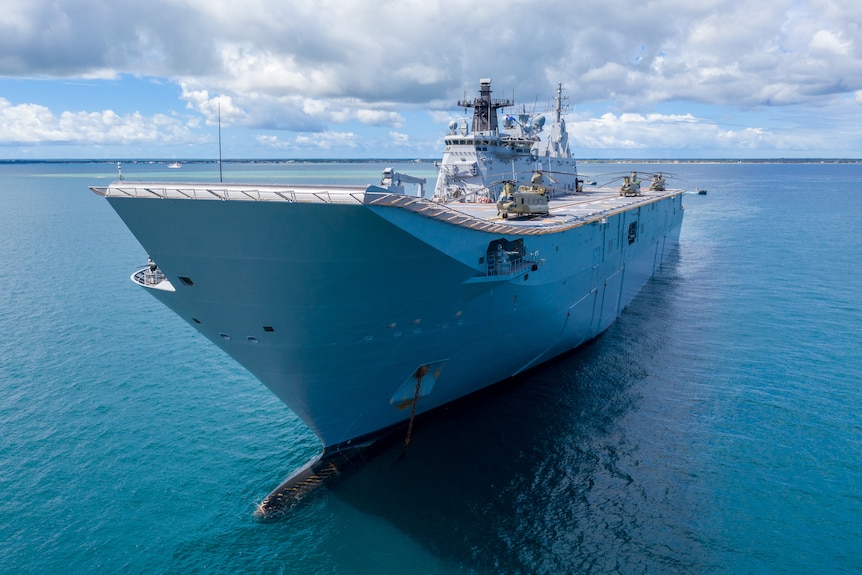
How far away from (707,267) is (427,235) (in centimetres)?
3837

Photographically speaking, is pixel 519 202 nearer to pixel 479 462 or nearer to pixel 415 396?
pixel 415 396

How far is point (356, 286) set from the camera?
41.8 feet

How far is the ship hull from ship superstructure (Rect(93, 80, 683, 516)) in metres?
0.04

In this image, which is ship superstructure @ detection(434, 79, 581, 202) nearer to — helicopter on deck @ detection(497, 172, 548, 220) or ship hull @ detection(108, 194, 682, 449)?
helicopter on deck @ detection(497, 172, 548, 220)

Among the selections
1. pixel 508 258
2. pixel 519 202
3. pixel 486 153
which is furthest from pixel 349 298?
pixel 486 153

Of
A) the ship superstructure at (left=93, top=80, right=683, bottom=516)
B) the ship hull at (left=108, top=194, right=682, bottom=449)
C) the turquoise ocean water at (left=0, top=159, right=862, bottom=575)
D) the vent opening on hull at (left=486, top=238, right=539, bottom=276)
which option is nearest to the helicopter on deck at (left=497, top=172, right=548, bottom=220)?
the ship superstructure at (left=93, top=80, right=683, bottom=516)

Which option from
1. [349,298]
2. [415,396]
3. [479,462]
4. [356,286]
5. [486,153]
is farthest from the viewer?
[486,153]

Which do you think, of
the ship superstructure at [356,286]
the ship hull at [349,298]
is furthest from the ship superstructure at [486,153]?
the ship hull at [349,298]

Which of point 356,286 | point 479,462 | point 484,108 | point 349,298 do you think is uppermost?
point 484,108

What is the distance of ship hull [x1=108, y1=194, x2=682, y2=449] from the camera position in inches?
459

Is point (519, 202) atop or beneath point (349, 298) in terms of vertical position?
atop

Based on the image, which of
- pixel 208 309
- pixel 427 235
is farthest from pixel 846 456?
pixel 208 309

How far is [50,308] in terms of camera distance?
31.3 metres

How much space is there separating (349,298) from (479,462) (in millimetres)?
7229
